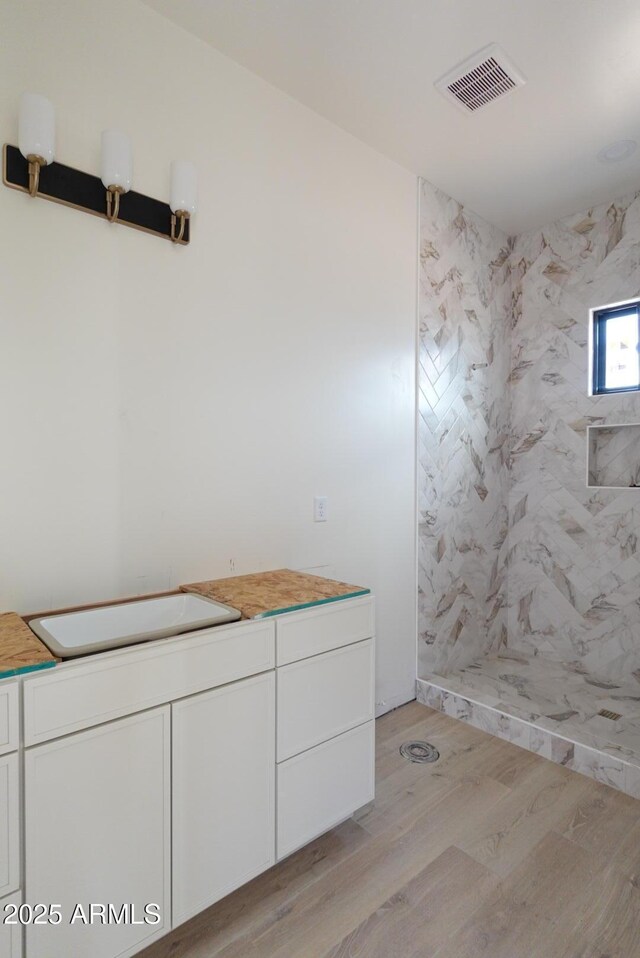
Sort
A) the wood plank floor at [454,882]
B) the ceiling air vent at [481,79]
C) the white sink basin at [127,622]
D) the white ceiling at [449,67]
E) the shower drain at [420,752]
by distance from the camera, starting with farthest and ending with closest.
Result: the shower drain at [420,752] → the ceiling air vent at [481,79] → the white ceiling at [449,67] → the wood plank floor at [454,882] → the white sink basin at [127,622]

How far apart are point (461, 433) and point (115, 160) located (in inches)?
93.7

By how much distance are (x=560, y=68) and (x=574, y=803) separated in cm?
308

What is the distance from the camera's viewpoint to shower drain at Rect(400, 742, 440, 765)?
234 centimetres

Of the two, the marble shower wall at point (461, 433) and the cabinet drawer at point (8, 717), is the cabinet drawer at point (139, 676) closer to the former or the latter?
the cabinet drawer at point (8, 717)

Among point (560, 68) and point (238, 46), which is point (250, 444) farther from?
point (560, 68)

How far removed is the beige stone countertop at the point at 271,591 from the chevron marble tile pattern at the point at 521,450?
3.92ft

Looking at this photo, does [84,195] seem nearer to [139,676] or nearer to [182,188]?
[182,188]

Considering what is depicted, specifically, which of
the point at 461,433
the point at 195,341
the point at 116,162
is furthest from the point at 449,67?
the point at 461,433

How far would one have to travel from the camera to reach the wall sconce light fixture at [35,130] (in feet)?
4.77

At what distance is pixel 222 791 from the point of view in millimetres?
1428

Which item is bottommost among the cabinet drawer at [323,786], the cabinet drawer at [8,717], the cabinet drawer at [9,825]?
the cabinet drawer at [323,786]

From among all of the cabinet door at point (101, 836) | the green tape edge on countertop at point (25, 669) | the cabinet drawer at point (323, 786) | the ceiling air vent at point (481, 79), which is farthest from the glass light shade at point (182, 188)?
the cabinet drawer at point (323, 786)

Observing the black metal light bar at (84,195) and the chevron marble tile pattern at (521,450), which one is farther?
the chevron marble tile pattern at (521,450)

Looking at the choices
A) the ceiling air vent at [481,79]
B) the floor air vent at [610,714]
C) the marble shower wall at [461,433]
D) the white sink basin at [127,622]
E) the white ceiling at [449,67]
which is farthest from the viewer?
the marble shower wall at [461,433]
